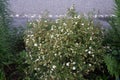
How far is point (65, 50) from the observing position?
4.57 metres

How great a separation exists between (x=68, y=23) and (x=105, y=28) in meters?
0.63

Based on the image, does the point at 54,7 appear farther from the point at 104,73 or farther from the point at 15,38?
the point at 104,73

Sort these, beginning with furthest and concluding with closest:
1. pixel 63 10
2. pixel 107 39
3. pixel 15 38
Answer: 1. pixel 63 10
2. pixel 15 38
3. pixel 107 39

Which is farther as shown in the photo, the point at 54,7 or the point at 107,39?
the point at 54,7

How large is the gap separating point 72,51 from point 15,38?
42.5 inches

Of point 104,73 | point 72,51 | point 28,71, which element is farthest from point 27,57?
point 104,73

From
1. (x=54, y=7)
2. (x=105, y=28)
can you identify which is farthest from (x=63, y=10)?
(x=105, y=28)

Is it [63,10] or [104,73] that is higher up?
[63,10]

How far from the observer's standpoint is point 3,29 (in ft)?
16.4

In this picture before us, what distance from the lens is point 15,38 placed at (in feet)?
17.5

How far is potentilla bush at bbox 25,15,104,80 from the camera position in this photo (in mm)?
4570

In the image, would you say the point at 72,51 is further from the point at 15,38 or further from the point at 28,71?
the point at 15,38

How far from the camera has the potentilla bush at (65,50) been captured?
4.57 metres

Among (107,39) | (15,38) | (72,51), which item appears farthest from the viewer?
(15,38)
